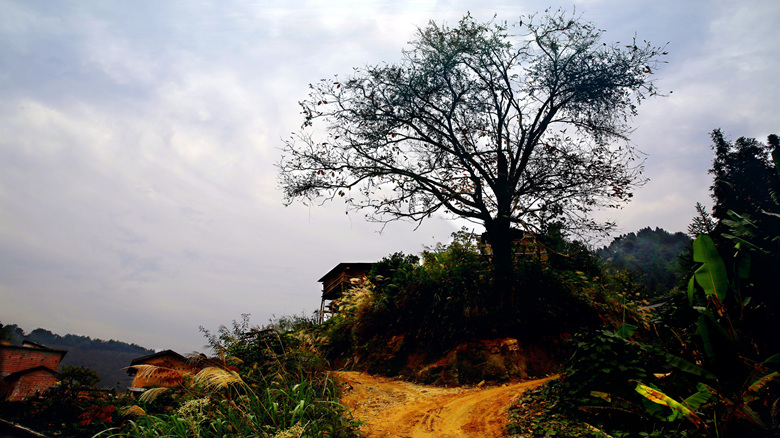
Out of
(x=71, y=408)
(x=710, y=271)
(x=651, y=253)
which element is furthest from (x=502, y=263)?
(x=651, y=253)

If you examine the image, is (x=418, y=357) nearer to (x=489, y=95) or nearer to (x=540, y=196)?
(x=540, y=196)

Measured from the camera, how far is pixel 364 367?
9594 mm

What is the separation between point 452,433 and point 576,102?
10416 mm

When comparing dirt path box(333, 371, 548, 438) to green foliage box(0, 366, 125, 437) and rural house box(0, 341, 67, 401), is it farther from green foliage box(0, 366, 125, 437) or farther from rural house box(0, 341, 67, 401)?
rural house box(0, 341, 67, 401)

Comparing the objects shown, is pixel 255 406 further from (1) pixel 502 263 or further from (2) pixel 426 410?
(1) pixel 502 263

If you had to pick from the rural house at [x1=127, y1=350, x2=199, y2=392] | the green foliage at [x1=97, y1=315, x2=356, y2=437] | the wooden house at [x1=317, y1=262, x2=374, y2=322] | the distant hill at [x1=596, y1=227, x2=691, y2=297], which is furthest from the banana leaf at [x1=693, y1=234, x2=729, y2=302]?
the distant hill at [x1=596, y1=227, x2=691, y2=297]

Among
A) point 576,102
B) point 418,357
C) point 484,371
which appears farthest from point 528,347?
point 576,102

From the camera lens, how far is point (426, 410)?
229 inches

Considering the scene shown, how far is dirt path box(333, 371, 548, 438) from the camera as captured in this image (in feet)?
16.1

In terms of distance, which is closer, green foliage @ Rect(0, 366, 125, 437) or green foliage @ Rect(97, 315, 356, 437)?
green foliage @ Rect(97, 315, 356, 437)

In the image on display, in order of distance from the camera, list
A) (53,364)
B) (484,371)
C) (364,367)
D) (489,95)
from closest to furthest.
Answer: (53,364) → (484,371) → (364,367) → (489,95)

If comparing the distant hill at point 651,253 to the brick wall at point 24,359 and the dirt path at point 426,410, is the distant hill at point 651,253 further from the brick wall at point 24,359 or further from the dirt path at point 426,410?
the brick wall at point 24,359

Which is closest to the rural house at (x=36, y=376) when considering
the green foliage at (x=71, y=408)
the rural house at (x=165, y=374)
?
the green foliage at (x=71, y=408)

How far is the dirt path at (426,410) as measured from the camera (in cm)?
490
